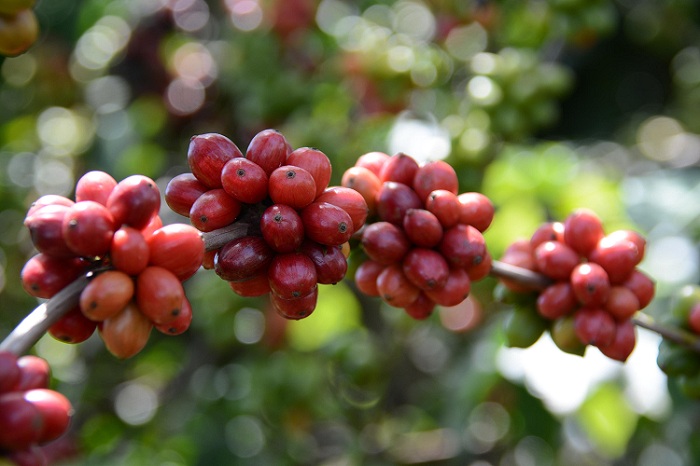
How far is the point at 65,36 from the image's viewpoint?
4207mm

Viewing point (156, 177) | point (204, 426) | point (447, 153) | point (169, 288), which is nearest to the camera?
point (169, 288)

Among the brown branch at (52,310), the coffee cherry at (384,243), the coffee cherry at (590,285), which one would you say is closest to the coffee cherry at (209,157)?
the brown branch at (52,310)

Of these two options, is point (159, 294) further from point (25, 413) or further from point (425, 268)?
point (425, 268)

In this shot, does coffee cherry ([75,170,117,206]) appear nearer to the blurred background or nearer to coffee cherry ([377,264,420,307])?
coffee cherry ([377,264,420,307])

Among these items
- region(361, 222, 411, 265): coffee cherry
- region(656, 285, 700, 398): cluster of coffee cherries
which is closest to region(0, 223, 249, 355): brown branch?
region(361, 222, 411, 265): coffee cherry

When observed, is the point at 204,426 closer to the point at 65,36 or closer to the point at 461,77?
the point at 461,77

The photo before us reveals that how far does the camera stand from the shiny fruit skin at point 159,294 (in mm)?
1104

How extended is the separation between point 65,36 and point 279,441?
2.79m

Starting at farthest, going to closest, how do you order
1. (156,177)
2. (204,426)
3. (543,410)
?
(156,177), (204,426), (543,410)

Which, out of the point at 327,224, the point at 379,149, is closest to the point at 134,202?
the point at 327,224

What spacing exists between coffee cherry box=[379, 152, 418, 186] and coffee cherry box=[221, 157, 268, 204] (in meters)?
0.36

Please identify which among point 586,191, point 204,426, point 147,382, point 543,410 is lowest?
point 147,382

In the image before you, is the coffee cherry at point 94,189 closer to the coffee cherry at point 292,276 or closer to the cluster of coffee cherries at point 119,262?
the cluster of coffee cherries at point 119,262

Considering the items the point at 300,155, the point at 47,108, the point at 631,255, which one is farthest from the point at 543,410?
the point at 47,108
